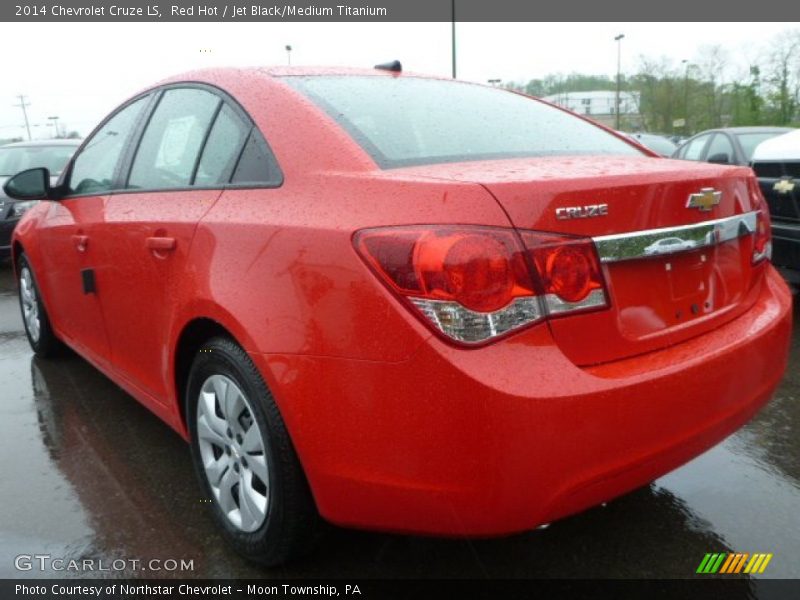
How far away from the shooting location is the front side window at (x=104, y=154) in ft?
10.3

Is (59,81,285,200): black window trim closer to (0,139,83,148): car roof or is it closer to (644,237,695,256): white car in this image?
(644,237,695,256): white car

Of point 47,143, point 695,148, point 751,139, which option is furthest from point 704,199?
point 47,143

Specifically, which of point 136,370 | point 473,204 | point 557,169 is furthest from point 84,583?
point 557,169

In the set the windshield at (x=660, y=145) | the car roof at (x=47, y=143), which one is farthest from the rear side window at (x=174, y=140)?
the windshield at (x=660, y=145)

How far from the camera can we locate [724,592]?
6.70 feet

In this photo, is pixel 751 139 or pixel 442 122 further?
pixel 751 139

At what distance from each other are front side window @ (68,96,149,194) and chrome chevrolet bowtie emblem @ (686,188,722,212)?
231 cm

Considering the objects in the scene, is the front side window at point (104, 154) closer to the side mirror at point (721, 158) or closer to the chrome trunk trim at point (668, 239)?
the chrome trunk trim at point (668, 239)

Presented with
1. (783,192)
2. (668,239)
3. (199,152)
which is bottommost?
(783,192)

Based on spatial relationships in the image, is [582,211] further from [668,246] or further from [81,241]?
[81,241]

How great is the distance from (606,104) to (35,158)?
56.0 metres

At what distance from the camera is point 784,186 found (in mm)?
4668

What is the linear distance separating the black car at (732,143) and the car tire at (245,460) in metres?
6.67

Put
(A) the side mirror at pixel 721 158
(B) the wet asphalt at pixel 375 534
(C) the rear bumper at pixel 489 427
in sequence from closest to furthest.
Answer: (C) the rear bumper at pixel 489 427 < (B) the wet asphalt at pixel 375 534 < (A) the side mirror at pixel 721 158
